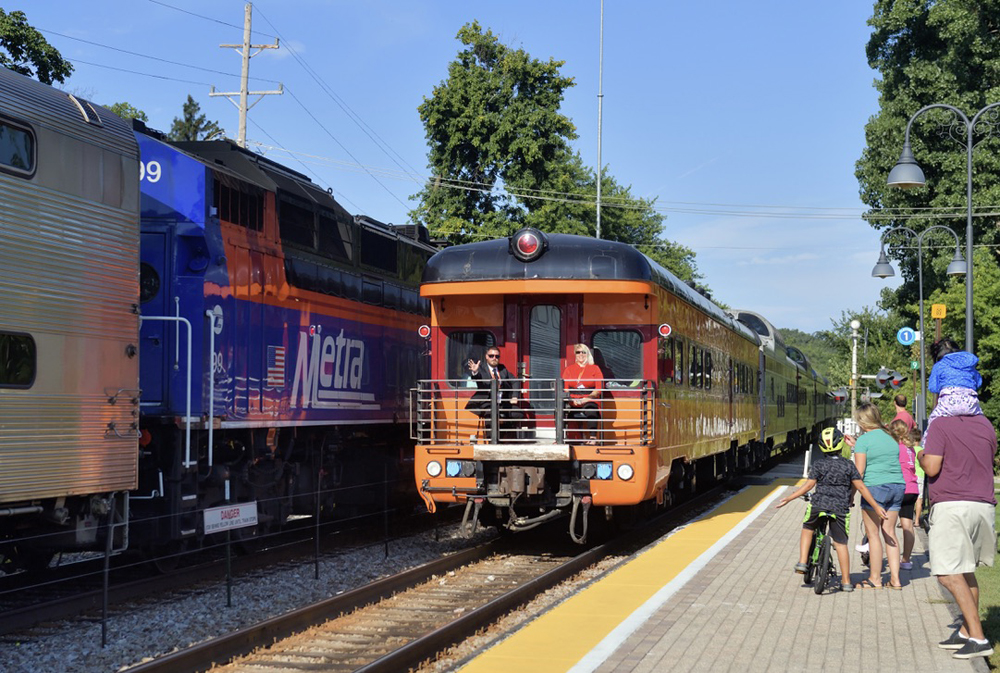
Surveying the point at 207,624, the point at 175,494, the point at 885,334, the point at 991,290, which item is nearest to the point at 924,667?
the point at 207,624

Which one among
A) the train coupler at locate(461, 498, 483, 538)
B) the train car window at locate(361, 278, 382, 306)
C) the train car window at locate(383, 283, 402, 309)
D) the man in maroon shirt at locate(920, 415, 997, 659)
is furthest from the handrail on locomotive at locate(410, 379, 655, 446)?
the man in maroon shirt at locate(920, 415, 997, 659)

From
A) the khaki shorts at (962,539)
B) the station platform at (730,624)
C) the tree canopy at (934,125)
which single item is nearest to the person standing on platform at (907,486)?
the station platform at (730,624)

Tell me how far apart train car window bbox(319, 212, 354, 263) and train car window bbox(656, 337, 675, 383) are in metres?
4.44

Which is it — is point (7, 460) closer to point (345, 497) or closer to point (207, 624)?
point (207, 624)

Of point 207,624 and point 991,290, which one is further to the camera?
point 991,290

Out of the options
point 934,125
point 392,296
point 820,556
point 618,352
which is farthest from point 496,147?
point 820,556

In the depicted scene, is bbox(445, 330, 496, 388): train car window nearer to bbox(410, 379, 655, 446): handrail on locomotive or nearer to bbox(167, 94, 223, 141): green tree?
bbox(410, 379, 655, 446): handrail on locomotive

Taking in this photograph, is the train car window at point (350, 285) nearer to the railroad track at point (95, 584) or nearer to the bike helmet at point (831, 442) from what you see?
the railroad track at point (95, 584)

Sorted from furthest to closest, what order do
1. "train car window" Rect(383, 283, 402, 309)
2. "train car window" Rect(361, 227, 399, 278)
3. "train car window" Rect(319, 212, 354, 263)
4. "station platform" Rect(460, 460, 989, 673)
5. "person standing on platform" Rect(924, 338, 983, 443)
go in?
"train car window" Rect(383, 283, 402, 309), "train car window" Rect(361, 227, 399, 278), "train car window" Rect(319, 212, 354, 263), "person standing on platform" Rect(924, 338, 983, 443), "station platform" Rect(460, 460, 989, 673)

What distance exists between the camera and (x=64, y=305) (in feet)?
28.4

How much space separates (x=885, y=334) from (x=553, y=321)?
55369 mm

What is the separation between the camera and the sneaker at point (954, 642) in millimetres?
7152

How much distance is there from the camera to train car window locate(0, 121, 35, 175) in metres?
8.09

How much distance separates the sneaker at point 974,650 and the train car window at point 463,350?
684 cm
